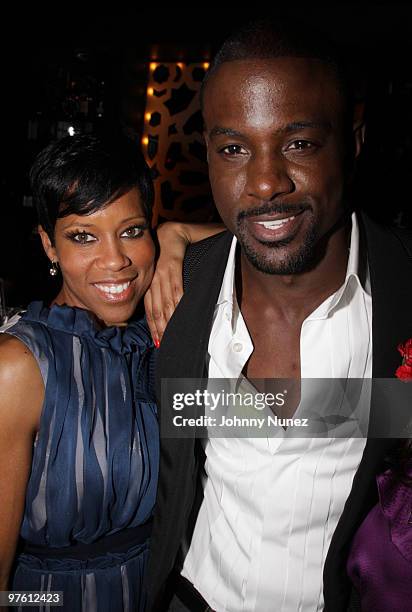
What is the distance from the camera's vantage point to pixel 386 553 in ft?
4.05

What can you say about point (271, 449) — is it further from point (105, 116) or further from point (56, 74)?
point (56, 74)

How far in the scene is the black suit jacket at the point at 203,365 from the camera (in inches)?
51.4

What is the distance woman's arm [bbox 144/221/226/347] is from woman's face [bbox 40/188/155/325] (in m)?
0.04

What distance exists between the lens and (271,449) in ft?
4.39

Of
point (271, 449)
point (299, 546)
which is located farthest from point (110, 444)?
point (299, 546)

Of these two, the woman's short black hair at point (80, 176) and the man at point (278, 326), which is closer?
the man at point (278, 326)

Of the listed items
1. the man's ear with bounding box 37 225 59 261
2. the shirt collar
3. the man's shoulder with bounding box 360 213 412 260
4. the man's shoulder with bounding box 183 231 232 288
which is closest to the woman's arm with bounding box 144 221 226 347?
the man's shoulder with bounding box 183 231 232 288

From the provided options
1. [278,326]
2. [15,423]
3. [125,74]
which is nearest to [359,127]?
[278,326]

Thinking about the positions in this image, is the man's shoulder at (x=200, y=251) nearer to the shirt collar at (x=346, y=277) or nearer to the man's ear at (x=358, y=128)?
the shirt collar at (x=346, y=277)

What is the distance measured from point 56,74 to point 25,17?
2.12 feet

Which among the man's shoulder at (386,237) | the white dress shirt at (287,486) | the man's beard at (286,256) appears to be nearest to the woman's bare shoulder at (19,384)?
the white dress shirt at (287,486)

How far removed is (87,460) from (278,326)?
1.92 ft

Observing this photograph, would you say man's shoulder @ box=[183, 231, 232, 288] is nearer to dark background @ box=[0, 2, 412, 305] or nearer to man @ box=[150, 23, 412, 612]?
man @ box=[150, 23, 412, 612]

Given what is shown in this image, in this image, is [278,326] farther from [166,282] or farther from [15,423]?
[15,423]
